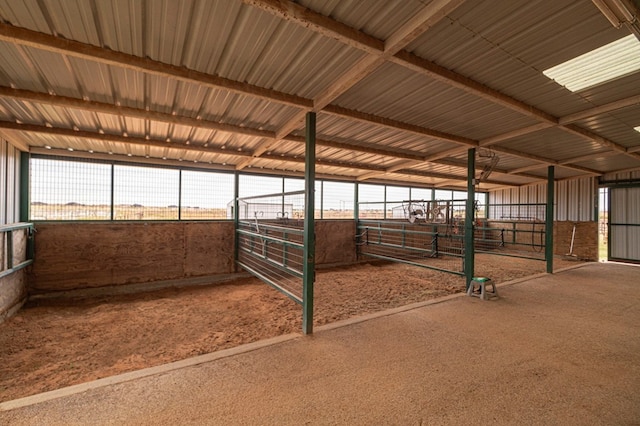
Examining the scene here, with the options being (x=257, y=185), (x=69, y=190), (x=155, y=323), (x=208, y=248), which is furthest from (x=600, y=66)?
(x=69, y=190)

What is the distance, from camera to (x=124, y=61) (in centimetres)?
197

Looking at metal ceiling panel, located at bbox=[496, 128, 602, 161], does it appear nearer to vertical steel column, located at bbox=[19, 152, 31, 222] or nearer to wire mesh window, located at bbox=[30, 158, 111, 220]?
wire mesh window, located at bbox=[30, 158, 111, 220]

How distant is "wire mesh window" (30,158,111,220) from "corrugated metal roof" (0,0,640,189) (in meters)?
0.38

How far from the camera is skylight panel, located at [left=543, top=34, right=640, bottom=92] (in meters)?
2.08

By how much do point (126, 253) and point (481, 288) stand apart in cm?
578

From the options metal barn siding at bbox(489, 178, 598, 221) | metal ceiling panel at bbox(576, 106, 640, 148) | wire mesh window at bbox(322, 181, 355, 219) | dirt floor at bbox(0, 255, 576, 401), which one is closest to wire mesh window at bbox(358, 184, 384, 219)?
wire mesh window at bbox(322, 181, 355, 219)

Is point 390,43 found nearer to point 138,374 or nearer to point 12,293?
point 138,374

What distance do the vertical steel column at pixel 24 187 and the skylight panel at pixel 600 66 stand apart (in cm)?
682

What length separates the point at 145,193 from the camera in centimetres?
498

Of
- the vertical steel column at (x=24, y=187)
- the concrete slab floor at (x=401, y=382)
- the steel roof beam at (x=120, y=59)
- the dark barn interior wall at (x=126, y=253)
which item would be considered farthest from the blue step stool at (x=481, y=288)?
the vertical steel column at (x=24, y=187)

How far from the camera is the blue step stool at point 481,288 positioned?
3.84 metres

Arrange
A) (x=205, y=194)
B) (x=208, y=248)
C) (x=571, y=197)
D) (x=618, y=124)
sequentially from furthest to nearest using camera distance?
(x=571, y=197) → (x=205, y=194) → (x=208, y=248) → (x=618, y=124)

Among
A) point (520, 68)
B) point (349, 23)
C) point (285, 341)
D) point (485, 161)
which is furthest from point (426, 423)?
point (485, 161)

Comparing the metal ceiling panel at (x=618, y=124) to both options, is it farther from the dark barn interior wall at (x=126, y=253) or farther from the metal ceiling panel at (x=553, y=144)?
the dark barn interior wall at (x=126, y=253)
